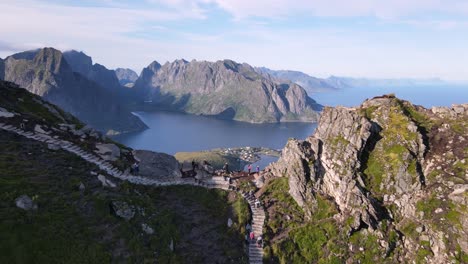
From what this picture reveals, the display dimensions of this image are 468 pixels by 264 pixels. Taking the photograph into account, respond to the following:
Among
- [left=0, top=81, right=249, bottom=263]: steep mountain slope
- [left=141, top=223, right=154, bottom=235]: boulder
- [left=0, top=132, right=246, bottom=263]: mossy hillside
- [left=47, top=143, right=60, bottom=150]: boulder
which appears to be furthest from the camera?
[left=47, top=143, right=60, bottom=150]: boulder

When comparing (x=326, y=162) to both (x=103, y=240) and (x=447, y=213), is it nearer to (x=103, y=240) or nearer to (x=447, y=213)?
(x=447, y=213)

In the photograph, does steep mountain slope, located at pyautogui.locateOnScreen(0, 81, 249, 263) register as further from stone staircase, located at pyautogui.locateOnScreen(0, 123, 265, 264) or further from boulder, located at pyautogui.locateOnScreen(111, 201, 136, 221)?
stone staircase, located at pyautogui.locateOnScreen(0, 123, 265, 264)

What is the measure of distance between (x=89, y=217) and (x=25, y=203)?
6.44m

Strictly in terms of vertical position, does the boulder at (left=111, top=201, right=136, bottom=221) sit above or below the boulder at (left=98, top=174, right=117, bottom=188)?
below

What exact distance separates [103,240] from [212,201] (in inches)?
705

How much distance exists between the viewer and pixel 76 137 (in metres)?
58.0

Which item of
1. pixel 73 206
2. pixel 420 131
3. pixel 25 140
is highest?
pixel 420 131

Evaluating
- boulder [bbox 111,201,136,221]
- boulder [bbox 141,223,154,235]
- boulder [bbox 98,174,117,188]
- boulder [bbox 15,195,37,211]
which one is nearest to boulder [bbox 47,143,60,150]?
boulder [bbox 98,174,117,188]

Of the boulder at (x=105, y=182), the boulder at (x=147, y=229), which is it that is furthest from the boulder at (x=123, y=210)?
the boulder at (x=105, y=182)

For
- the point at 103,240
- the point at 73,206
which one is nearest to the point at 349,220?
the point at 103,240

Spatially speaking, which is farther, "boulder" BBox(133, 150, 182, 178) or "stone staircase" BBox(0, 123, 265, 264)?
"boulder" BBox(133, 150, 182, 178)

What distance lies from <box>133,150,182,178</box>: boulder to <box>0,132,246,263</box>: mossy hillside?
13.5 ft

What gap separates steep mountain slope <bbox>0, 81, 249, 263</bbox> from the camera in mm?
33688

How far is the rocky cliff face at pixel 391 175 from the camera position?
1703 inches
